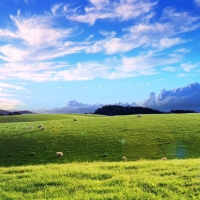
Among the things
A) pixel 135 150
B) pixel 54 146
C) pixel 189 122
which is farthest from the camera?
pixel 189 122

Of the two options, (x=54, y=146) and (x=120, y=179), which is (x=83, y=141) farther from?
(x=120, y=179)

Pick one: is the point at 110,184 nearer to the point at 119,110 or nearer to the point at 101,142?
the point at 101,142

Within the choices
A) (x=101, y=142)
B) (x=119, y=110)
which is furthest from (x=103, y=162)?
(x=119, y=110)

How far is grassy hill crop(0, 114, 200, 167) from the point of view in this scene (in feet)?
95.2

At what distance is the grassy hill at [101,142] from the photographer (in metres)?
29.0

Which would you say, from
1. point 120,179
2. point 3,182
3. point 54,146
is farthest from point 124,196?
point 54,146

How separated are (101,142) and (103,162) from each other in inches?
570

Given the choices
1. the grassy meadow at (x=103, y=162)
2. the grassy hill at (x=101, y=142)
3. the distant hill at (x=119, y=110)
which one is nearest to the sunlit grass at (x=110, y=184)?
the grassy meadow at (x=103, y=162)

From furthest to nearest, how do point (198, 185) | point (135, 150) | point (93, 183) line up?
point (135, 150) < point (93, 183) < point (198, 185)

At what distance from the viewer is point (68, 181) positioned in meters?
11.7

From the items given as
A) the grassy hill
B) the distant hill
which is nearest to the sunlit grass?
the grassy hill

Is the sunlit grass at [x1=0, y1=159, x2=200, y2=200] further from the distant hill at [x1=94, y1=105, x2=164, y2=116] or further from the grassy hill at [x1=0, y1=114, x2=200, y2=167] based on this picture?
the distant hill at [x1=94, y1=105, x2=164, y2=116]

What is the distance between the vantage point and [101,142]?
34156 mm

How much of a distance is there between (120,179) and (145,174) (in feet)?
4.87
